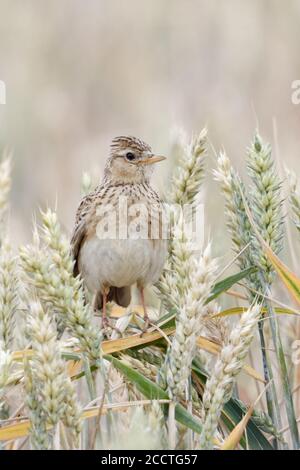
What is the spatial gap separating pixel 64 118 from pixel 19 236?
5.16 ft

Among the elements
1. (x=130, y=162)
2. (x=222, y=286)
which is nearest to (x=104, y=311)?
(x=130, y=162)

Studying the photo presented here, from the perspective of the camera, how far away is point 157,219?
146 inches

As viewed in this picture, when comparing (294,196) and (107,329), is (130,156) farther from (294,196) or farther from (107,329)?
(294,196)

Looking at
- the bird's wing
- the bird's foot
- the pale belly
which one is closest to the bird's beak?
the bird's wing

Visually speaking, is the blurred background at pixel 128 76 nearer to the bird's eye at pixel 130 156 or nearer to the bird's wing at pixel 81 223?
the bird's eye at pixel 130 156

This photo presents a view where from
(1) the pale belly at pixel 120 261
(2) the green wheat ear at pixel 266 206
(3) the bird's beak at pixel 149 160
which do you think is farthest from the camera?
(3) the bird's beak at pixel 149 160

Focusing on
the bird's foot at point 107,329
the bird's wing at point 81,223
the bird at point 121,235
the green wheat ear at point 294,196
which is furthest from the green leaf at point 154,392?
the bird's wing at point 81,223

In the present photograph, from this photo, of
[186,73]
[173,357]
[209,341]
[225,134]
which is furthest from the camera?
[186,73]

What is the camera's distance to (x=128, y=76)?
6.50m

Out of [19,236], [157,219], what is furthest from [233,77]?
[157,219]

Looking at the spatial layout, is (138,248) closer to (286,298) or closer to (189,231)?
(286,298)

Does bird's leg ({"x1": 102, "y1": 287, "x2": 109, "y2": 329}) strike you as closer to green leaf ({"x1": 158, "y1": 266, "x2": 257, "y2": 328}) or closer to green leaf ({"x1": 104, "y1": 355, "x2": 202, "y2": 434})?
green leaf ({"x1": 158, "y1": 266, "x2": 257, "y2": 328})

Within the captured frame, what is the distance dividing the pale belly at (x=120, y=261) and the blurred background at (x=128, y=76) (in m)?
1.64

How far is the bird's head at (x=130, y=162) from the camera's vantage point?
13.4 feet
